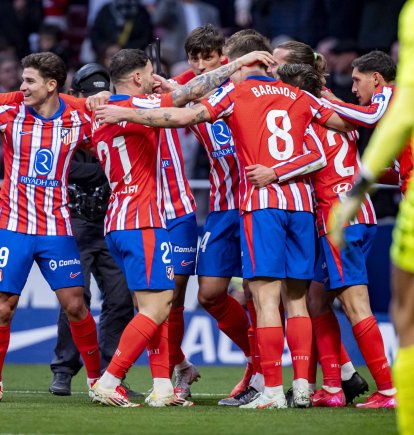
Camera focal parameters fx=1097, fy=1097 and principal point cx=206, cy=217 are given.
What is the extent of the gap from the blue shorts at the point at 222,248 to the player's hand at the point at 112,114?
133 cm

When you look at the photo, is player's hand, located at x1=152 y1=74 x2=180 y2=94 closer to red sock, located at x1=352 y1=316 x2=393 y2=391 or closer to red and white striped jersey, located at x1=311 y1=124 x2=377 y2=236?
red and white striped jersey, located at x1=311 y1=124 x2=377 y2=236

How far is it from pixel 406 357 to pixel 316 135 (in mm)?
3231

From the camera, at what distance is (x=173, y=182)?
319 inches

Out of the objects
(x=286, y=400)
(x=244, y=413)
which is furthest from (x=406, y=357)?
(x=286, y=400)

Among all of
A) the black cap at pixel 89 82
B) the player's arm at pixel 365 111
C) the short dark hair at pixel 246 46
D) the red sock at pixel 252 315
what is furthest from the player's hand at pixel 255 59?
the black cap at pixel 89 82

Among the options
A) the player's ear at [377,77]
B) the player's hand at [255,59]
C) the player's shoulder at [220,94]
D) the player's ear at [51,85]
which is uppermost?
the player's hand at [255,59]

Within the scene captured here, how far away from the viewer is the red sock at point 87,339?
25.8 feet

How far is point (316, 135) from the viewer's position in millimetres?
7473

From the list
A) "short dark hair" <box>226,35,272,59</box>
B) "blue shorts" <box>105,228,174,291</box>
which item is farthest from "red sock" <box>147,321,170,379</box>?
"short dark hair" <box>226,35,272,59</box>

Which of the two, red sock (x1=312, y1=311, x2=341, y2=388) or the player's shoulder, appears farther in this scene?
red sock (x1=312, y1=311, x2=341, y2=388)

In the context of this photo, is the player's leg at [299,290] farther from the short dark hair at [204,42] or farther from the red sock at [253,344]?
the short dark hair at [204,42]

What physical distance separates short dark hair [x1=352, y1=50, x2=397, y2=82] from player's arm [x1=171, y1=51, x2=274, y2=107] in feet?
2.65

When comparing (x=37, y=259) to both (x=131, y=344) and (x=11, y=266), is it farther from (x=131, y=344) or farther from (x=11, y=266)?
(x=131, y=344)

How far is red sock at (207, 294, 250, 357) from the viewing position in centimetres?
806
